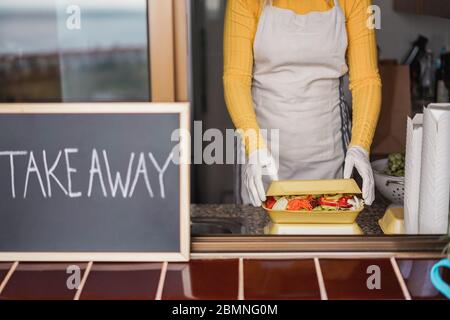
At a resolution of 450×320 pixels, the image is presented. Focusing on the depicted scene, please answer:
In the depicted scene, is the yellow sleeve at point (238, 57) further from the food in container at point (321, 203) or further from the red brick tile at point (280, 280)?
the red brick tile at point (280, 280)

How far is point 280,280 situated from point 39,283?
442mm

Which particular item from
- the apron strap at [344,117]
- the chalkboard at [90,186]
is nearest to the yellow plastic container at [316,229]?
the chalkboard at [90,186]

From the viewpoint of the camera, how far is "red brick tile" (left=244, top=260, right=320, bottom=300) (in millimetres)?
1101

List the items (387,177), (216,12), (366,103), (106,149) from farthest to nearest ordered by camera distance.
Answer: (216,12) < (366,103) < (387,177) < (106,149)

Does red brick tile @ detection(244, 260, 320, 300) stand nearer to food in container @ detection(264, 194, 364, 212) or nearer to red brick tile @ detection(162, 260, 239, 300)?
red brick tile @ detection(162, 260, 239, 300)

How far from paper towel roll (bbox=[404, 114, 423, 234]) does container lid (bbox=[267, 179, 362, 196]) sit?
11 centimetres

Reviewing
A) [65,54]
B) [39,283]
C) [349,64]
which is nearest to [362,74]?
[349,64]

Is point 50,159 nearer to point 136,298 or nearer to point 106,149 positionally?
point 106,149

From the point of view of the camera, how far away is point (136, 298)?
110 centimetres

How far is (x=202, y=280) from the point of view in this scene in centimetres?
115

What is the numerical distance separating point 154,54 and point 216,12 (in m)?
2.32

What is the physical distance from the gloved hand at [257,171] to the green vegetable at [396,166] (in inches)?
12.4

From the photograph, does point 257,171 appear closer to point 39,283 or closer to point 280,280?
point 280,280
